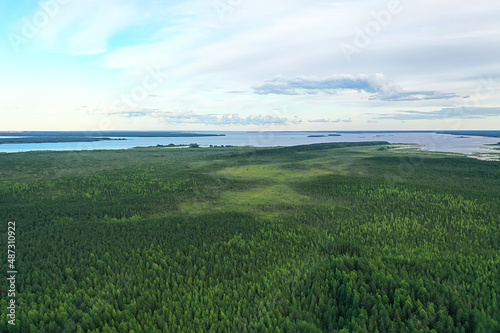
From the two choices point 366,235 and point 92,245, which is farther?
point 366,235

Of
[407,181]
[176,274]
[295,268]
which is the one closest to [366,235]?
[295,268]

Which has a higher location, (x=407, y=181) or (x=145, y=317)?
(x=407, y=181)

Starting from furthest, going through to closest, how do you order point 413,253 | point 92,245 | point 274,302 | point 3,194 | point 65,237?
point 3,194, point 65,237, point 92,245, point 413,253, point 274,302

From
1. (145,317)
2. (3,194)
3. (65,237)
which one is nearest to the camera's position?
(145,317)

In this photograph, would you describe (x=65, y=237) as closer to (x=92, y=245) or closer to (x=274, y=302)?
(x=92, y=245)

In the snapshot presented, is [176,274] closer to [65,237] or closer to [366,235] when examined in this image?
[65,237]

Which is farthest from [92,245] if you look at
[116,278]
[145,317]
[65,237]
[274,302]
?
[274,302]
